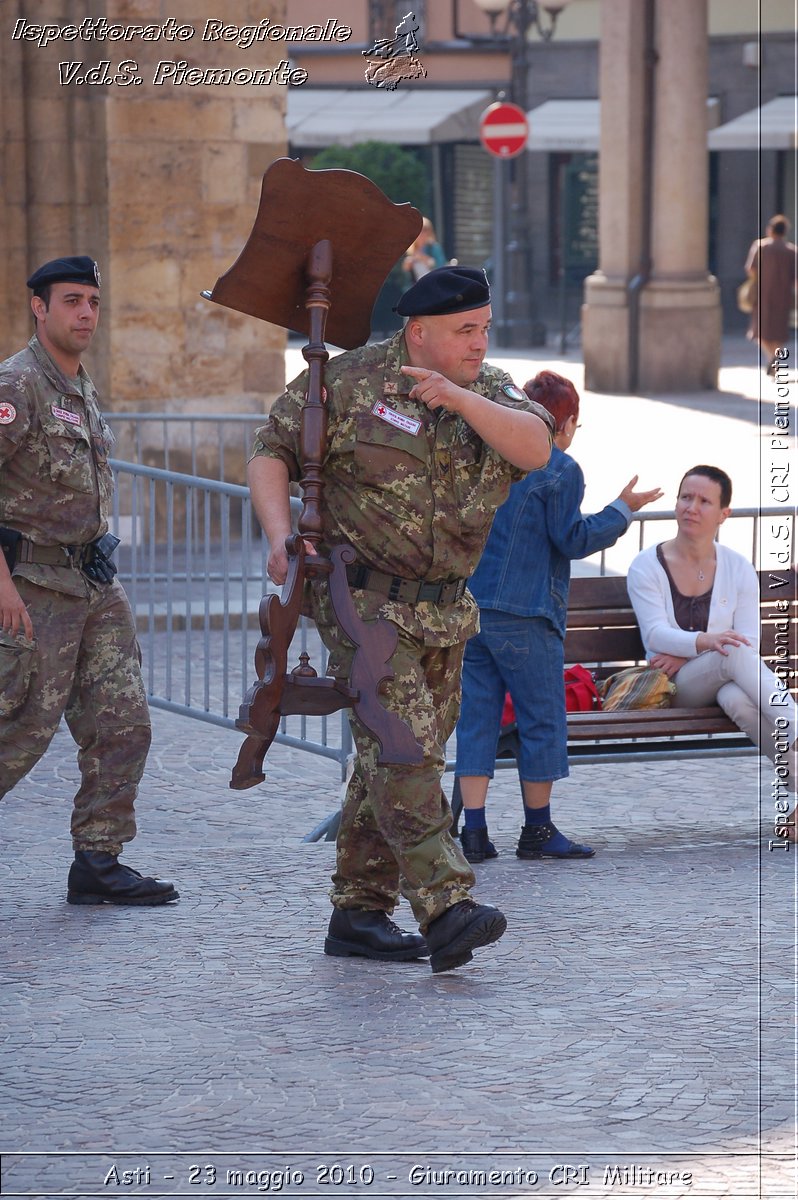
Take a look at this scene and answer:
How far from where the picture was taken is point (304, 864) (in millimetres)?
6438

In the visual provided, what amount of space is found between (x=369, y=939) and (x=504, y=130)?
19897 millimetres

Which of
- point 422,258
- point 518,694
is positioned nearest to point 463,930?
point 518,694

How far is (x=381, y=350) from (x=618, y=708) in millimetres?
2116

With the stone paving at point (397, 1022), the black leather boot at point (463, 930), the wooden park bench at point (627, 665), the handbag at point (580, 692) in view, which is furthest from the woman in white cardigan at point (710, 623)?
the black leather boot at point (463, 930)

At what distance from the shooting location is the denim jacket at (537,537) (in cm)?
629

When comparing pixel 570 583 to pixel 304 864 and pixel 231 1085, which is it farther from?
pixel 231 1085

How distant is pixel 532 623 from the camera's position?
6348 mm

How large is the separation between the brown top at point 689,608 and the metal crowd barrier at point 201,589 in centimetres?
29

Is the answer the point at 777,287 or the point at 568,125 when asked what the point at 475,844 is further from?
the point at 568,125

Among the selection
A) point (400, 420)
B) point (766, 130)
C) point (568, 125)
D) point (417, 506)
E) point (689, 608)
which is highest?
point (568, 125)

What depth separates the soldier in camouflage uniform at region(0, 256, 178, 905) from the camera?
5676 mm

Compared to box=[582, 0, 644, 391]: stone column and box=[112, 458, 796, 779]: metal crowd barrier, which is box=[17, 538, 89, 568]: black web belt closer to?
box=[112, 458, 796, 779]: metal crowd barrier

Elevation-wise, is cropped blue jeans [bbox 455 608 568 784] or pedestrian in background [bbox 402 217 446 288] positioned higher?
pedestrian in background [bbox 402 217 446 288]

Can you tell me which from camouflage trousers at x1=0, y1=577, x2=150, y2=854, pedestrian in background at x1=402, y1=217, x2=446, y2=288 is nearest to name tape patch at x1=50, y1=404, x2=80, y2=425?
camouflage trousers at x1=0, y1=577, x2=150, y2=854
